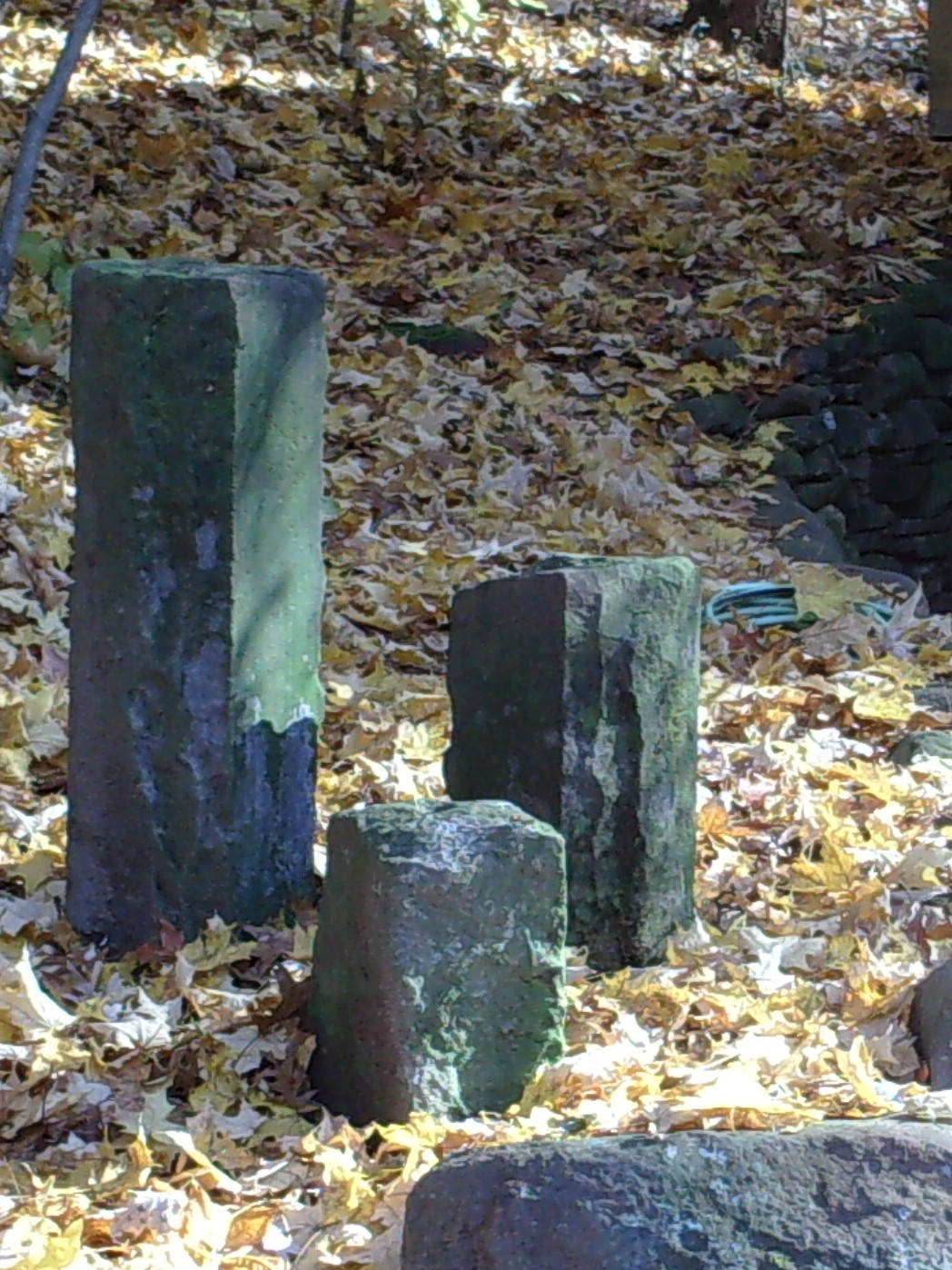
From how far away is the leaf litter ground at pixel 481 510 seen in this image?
3.03 meters

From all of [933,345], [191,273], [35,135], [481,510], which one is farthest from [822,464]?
[191,273]

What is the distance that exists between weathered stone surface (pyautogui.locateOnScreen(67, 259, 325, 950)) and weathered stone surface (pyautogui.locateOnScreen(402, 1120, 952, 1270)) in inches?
69.2

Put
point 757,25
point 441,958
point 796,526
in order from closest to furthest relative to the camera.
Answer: point 441,958
point 796,526
point 757,25

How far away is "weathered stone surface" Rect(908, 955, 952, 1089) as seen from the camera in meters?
3.14

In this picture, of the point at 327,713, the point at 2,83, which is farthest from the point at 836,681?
the point at 2,83

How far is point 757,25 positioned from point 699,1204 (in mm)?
11541

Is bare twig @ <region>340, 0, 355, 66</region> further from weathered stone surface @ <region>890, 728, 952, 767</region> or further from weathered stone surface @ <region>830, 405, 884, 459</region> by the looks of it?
weathered stone surface @ <region>890, 728, 952, 767</region>

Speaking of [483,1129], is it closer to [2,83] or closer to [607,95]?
[2,83]

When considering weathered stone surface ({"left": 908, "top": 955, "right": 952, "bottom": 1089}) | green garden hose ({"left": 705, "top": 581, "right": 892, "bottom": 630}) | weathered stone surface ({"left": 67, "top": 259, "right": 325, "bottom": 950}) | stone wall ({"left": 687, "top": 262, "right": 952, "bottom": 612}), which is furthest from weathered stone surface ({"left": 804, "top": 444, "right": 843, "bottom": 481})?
weathered stone surface ({"left": 908, "top": 955, "right": 952, "bottom": 1089})

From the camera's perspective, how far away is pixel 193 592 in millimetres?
3512

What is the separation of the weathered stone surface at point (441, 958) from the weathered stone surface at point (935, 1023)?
662 millimetres

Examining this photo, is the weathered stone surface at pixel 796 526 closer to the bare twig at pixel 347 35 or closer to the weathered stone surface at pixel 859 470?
the weathered stone surface at pixel 859 470

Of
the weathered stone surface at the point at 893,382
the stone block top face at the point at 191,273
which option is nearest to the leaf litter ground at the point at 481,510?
the weathered stone surface at the point at 893,382

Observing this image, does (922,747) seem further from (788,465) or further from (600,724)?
(788,465)
